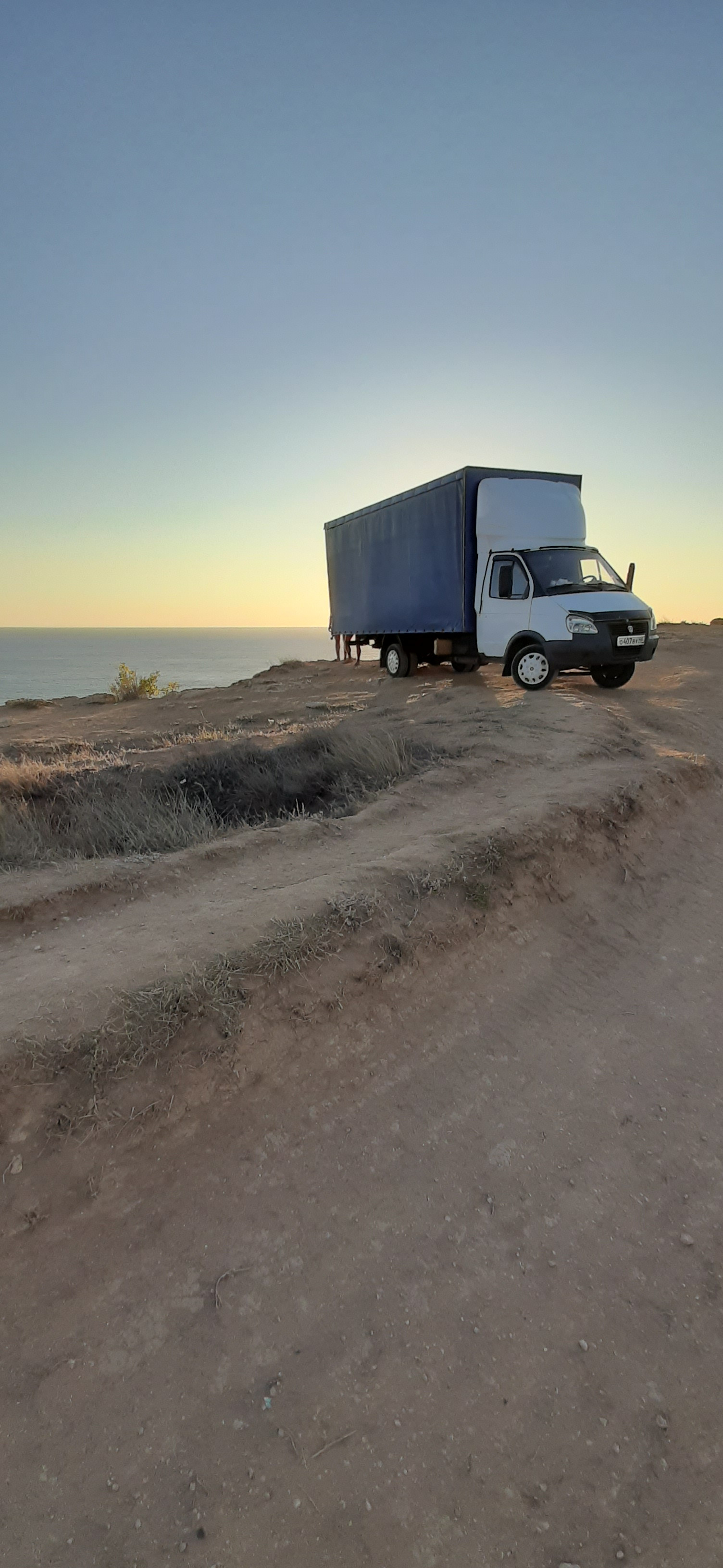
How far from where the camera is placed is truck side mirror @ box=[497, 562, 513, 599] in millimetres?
12812

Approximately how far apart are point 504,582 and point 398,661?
450cm

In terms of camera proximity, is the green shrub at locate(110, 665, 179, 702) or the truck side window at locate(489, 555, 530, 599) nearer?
the truck side window at locate(489, 555, 530, 599)

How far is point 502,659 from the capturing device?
1337 cm

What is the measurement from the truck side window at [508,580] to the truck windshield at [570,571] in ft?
0.65

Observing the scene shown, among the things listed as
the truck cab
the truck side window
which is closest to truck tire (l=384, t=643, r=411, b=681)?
the truck cab

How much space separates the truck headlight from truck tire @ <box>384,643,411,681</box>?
216 inches

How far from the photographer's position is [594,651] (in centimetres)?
1170

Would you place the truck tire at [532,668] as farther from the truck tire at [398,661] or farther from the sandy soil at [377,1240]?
the sandy soil at [377,1240]

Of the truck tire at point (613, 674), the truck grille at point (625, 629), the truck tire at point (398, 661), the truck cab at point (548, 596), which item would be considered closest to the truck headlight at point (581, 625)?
the truck cab at point (548, 596)

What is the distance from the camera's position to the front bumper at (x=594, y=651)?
1159cm

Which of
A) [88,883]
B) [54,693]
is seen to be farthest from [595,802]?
[54,693]

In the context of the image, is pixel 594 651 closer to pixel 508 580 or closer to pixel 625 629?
pixel 625 629

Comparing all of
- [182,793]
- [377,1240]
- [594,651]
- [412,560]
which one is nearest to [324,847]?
[182,793]

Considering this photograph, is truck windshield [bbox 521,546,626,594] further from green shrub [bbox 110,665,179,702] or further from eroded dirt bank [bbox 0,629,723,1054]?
green shrub [bbox 110,665,179,702]
